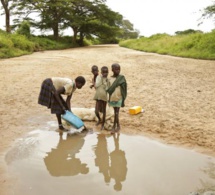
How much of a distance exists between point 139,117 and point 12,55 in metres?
12.9

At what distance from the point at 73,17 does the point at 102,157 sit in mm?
24869

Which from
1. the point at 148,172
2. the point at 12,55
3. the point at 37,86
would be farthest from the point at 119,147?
the point at 12,55

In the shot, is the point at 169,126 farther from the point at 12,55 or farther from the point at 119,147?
the point at 12,55

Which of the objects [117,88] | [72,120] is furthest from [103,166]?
[117,88]

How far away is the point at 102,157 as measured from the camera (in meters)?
4.30

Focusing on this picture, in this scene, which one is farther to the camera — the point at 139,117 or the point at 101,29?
the point at 101,29

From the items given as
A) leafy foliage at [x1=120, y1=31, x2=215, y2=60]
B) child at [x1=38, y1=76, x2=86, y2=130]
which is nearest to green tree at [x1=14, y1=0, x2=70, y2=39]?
leafy foliage at [x1=120, y1=31, x2=215, y2=60]

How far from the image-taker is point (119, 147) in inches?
184

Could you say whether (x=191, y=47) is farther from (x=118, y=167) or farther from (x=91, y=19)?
(x=118, y=167)

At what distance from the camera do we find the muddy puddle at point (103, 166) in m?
3.36

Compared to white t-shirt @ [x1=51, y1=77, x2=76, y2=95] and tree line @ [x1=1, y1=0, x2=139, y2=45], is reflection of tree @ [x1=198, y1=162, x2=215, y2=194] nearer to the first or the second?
white t-shirt @ [x1=51, y1=77, x2=76, y2=95]

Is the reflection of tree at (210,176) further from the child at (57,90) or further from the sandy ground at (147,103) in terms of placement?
the child at (57,90)

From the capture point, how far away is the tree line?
26.6m

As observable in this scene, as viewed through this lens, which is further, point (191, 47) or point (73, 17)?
point (73, 17)
